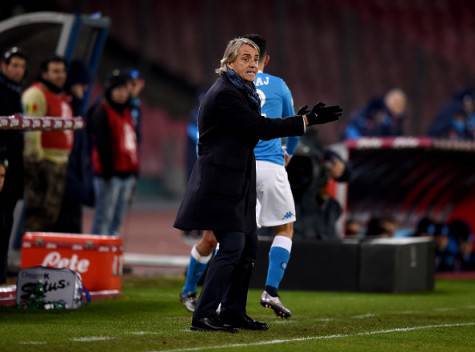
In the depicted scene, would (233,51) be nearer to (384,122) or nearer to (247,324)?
(247,324)

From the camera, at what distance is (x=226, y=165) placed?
24.9 ft

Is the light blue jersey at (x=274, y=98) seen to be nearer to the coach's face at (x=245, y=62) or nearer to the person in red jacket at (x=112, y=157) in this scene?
the coach's face at (x=245, y=62)

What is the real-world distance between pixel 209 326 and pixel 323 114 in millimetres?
1350

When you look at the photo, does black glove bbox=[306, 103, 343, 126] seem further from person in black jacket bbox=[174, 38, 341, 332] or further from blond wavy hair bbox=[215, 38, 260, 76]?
blond wavy hair bbox=[215, 38, 260, 76]

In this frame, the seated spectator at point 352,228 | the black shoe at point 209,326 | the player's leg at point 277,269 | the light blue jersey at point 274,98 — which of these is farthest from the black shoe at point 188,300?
the seated spectator at point 352,228

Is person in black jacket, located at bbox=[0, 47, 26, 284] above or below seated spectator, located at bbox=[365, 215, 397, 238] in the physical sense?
above

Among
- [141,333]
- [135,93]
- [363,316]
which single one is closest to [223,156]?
[141,333]

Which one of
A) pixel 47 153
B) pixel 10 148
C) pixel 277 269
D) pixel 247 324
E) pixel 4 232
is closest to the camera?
pixel 247 324

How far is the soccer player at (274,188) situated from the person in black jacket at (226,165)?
0.96m

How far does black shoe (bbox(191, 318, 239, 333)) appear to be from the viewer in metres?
7.68

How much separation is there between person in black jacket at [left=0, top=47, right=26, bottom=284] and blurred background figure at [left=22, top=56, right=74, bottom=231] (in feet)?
4.00

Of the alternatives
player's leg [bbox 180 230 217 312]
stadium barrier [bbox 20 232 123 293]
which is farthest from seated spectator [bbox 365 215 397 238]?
player's leg [bbox 180 230 217 312]

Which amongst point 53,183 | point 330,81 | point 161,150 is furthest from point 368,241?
point 330,81

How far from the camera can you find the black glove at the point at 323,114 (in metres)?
7.64
